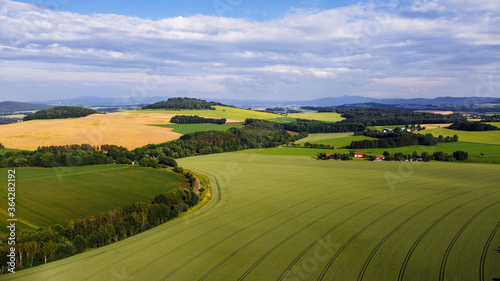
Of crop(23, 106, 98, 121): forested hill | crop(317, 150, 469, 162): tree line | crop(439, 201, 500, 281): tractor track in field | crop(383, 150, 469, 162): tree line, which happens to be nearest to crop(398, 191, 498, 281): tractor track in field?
crop(439, 201, 500, 281): tractor track in field

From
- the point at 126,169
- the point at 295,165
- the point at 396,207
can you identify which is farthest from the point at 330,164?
the point at 126,169

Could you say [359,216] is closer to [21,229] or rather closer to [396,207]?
[396,207]

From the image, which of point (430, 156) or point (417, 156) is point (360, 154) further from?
point (430, 156)

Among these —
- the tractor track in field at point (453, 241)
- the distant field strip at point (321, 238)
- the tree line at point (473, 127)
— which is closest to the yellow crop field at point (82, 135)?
the distant field strip at point (321, 238)

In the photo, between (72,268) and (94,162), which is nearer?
(72,268)

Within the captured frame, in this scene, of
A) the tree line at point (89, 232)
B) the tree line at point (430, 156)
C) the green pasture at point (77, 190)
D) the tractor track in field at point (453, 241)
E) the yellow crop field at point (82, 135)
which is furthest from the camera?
the yellow crop field at point (82, 135)

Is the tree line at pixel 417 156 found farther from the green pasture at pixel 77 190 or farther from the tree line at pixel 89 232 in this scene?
the tree line at pixel 89 232

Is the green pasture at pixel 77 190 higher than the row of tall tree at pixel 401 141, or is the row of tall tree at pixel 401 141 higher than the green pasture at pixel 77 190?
the row of tall tree at pixel 401 141
